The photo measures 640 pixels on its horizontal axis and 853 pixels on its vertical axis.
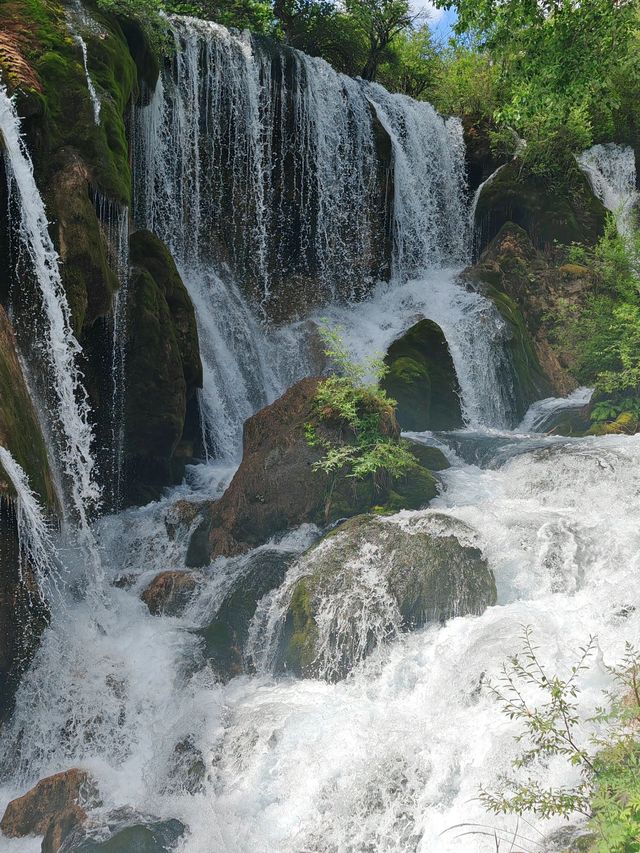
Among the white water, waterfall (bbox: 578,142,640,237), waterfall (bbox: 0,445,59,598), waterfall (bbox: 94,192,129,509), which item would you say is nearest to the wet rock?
waterfall (bbox: 0,445,59,598)

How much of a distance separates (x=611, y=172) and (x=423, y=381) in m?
10.1

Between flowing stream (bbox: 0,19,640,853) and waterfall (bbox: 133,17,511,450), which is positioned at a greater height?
waterfall (bbox: 133,17,511,450)

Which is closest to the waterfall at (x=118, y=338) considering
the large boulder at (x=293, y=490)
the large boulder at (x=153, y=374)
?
the large boulder at (x=153, y=374)

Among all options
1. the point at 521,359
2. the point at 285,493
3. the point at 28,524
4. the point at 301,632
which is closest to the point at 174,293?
the point at 285,493

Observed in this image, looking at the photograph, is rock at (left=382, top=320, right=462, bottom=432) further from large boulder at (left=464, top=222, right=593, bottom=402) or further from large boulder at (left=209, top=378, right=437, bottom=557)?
large boulder at (left=209, top=378, right=437, bottom=557)

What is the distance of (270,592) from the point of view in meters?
7.82

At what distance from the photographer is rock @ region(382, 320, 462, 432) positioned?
1280cm

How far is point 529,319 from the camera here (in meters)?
16.2

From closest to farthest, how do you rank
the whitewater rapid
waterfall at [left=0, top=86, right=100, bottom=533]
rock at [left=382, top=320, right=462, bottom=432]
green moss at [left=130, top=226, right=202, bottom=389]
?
1. the whitewater rapid
2. waterfall at [left=0, top=86, right=100, bottom=533]
3. green moss at [left=130, top=226, right=202, bottom=389]
4. rock at [left=382, top=320, right=462, bottom=432]

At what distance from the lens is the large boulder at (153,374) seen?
1066 centimetres

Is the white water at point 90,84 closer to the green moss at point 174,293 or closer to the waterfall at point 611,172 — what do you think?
the green moss at point 174,293

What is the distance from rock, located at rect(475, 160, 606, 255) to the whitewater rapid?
32.2 feet

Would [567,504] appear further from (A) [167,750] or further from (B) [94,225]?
(B) [94,225]

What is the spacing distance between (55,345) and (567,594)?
5.55 metres
